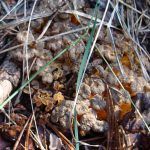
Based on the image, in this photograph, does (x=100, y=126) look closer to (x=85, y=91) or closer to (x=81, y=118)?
(x=81, y=118)

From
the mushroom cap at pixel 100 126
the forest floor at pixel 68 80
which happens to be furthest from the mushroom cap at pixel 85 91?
the mushroom cap at pixel 100 126

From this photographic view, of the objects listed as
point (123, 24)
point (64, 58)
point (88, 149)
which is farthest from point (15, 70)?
point (123, 24)

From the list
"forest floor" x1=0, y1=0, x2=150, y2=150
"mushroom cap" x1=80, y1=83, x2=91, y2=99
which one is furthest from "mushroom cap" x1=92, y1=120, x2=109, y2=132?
"mushroom cap" x1=80, y1=83, x2=91, y2=99

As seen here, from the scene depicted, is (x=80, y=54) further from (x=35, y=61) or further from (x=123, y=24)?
(x=123, y=24)

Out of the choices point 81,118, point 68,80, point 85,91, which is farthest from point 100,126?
point 68,80

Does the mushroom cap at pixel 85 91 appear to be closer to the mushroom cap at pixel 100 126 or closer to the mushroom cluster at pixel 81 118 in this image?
the mushroom cluster at pixel 81 118

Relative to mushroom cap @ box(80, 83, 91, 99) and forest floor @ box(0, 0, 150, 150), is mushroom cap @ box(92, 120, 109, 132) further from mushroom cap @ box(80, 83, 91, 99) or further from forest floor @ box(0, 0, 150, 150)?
mushroom cap @ box(80, 83, 91, 99)

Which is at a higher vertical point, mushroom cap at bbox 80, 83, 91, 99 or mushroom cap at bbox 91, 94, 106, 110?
mushroom cap at bbox 80, 83, 91, 99

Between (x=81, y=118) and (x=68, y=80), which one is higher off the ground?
(x=68, y=80)
